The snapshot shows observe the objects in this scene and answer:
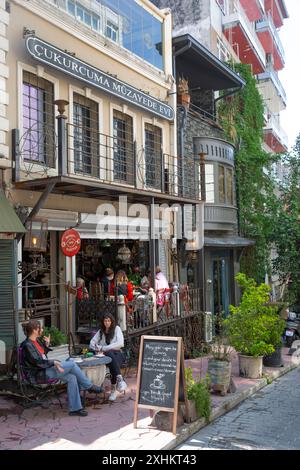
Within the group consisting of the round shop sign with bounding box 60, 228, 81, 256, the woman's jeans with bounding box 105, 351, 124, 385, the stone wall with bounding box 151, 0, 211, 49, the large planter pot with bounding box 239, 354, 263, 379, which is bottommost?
the large planter pot with bounding box 239, 354, 263, 379

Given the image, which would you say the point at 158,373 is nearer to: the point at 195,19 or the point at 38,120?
the point at 38,120

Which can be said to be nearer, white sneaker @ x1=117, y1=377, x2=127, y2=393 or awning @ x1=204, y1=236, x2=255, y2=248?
white sneaker @ x1=117, y1=377, x2=127, y2=393

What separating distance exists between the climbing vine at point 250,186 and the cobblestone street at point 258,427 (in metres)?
9.91

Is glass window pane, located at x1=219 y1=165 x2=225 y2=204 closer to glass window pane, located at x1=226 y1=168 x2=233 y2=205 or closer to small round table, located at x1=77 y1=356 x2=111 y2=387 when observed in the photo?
glass window pane, located at x1=226 y1=168 x2=233 y2=205

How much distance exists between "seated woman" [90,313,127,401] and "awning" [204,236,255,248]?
Result: 6.87 m

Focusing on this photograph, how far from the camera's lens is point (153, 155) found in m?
13.2

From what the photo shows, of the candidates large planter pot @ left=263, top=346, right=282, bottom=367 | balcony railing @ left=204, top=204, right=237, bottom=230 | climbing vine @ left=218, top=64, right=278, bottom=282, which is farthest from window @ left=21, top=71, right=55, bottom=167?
climbing vine @ left=218, top=64, right=278, bottom=282

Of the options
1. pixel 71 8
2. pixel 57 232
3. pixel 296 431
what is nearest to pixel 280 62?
pixel 71 8

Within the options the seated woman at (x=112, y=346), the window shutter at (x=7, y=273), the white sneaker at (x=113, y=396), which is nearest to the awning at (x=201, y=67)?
the window shutter at (x=7, y=273)

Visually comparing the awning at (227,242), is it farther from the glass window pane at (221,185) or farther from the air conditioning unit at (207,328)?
the air conditioning unit at (207,328)

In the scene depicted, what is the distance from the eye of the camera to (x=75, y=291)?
30.8 feet

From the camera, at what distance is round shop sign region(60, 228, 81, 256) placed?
9.11 metres

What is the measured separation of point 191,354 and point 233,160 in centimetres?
815

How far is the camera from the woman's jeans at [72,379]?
21.6 feet
